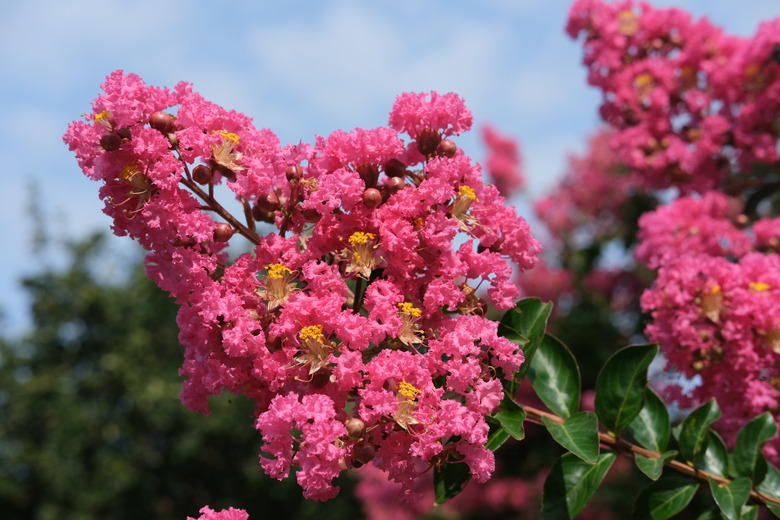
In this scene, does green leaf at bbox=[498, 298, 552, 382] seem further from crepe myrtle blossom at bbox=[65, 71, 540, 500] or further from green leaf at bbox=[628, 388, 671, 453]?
green leaf at bbox=[628, 388, 671, 453]

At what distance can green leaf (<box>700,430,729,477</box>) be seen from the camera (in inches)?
77.7

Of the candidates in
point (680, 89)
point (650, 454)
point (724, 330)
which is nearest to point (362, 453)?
point (650, 454)

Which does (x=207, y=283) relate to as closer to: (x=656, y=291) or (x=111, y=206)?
(x=111, y=206)

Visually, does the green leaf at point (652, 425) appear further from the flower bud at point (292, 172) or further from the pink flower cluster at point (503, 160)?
the pink flower cluster at point (503, 160)

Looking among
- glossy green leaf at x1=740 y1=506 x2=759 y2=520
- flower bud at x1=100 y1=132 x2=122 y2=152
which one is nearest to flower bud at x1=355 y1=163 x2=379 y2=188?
flower bud at x1=100 y1=132 x2=122 y2=152

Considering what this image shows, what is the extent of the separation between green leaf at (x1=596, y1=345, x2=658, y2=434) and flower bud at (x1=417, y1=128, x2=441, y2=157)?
661 millimetres

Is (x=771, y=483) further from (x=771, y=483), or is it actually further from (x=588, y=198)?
(x=588, y=198)

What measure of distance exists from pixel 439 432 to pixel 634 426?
31.1 inches

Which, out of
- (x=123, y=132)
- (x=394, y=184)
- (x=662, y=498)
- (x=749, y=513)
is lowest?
(x=749, y=513)

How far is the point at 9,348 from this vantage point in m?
17.2

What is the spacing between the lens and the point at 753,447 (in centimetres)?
194

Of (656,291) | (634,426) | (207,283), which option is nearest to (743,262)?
(656,291)

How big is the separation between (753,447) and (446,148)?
1.05m

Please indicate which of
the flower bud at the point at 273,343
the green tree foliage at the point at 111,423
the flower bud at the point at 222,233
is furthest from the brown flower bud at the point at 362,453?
the green tree foliage at the point at 111,423
